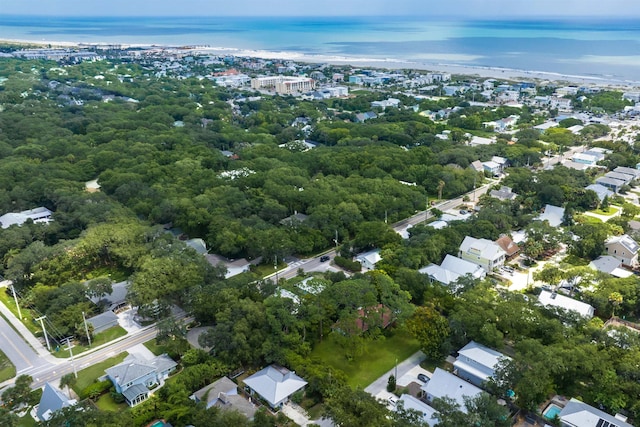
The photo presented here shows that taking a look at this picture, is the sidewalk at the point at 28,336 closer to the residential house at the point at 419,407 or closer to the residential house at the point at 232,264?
the residential house at the point at 232,264

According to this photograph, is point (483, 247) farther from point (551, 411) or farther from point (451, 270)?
point (551, 411)

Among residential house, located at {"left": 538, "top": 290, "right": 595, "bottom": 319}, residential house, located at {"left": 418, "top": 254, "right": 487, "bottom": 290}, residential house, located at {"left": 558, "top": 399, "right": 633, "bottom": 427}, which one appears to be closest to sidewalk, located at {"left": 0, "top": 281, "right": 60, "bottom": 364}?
residential house, located at {"left": 418, "top": 254, "right": 487, "bottom": 290}

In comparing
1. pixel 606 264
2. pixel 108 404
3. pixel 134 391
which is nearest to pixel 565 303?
pixel 606 264

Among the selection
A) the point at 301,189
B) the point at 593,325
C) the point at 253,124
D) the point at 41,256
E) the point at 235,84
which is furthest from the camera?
the point at 235,84

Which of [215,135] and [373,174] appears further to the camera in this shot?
[215,135]

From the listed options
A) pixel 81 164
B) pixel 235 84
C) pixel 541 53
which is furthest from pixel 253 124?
pixel 541 53

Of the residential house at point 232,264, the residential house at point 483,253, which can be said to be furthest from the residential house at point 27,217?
the residential house at point 483,253

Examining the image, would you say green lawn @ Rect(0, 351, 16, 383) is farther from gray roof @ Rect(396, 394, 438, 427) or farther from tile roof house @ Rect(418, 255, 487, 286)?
tile roof house @ Rect(418, 255, 487, 286)

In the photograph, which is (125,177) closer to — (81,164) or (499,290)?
(81,164)
